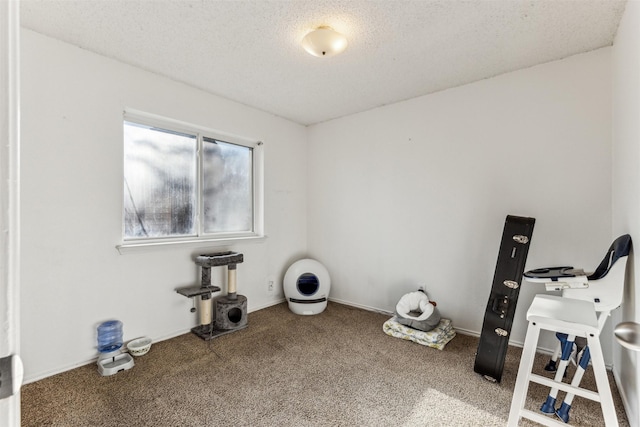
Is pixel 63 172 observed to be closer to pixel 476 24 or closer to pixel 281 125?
pixel 281 125

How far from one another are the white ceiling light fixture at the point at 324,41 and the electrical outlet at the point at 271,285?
2.52m

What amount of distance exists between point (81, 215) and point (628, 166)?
143 inches

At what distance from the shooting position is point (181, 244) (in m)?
2.73

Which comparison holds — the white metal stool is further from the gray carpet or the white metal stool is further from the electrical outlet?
the electrical outlet

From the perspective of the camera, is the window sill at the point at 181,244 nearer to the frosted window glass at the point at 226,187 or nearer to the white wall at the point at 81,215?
the white wall at the point at 81,215

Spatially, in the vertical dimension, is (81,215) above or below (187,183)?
below

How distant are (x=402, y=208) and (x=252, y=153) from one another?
1.87m

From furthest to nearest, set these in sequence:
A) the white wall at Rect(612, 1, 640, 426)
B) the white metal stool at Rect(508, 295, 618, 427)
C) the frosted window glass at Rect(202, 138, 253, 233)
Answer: the frosted window glass at Rect(202, 138, 253, 233)
the white wall at Rect(612, 1, 640, 426)
the white metal stool at Rect(508, 295, 618, 427)

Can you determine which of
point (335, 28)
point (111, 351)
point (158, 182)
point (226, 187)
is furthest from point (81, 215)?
point (335, 28)

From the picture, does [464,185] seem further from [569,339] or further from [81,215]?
[81,215]

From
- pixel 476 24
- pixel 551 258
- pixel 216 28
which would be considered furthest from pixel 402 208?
pixel 216 28

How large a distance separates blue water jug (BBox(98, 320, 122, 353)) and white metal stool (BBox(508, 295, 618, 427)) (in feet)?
8.74

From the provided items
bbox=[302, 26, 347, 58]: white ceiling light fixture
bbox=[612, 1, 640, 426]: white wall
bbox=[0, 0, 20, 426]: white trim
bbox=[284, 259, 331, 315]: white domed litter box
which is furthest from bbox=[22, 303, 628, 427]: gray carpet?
bbox=[302, 26, 347, 58]: white ceiling light fixture

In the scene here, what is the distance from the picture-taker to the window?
260cm
